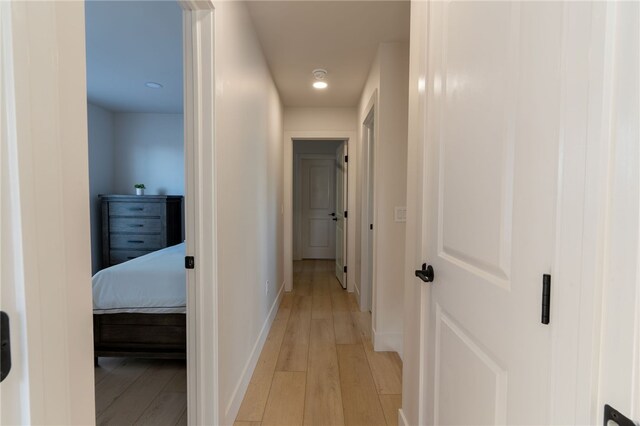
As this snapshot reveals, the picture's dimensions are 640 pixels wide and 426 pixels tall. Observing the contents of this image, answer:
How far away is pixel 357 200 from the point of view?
4.01 m

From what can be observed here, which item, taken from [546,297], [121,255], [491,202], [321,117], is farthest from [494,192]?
[121,255]

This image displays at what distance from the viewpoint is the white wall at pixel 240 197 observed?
1.50 meters

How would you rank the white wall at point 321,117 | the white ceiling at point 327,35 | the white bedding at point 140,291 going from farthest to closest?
1. the white wall at point 321,117
2. the white bedding at point 140,291
3. the white ceiling at point 327,35

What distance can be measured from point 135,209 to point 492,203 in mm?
4474

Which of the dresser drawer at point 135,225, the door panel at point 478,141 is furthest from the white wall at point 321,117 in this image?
the door panel at point 478,141

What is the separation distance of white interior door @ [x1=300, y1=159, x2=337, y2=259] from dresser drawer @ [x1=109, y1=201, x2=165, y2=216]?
284 cm

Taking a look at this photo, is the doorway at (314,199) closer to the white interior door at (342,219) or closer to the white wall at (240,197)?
the white interior door at (342,219)

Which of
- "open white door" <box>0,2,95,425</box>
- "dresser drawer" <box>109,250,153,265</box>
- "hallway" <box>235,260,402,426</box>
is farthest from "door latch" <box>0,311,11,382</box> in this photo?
"dresser drawer" <box>109,250,153,265</box>

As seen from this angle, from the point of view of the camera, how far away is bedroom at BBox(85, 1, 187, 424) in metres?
2.07

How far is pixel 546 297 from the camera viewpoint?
23.8 inches

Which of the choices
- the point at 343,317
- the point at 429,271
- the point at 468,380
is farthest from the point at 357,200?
the point at 468,380

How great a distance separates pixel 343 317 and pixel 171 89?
321 cm

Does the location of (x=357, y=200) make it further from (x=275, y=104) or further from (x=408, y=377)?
(x=408, y=377)

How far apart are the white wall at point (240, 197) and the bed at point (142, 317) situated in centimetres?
52
